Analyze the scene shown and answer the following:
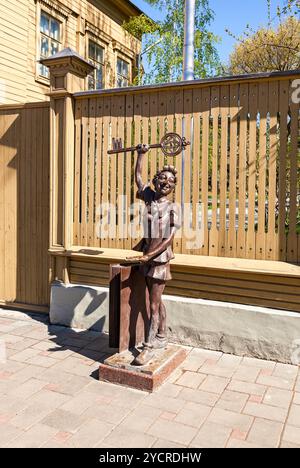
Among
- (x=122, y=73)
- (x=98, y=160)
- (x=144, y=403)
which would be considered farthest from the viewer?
(x=122, y=73)

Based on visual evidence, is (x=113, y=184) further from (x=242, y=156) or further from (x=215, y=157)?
(x=242, y=156)

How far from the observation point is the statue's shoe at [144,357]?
3707 mm

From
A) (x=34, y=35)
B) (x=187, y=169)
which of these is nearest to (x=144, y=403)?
(x=187, y=169)

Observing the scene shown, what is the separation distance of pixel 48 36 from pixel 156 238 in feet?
27.7

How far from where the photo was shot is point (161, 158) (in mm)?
4957

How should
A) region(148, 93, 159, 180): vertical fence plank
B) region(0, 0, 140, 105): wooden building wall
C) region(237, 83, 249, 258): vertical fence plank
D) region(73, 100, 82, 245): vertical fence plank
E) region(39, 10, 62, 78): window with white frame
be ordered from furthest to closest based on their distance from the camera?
region(39, 10, 62, 78): window with white frame
region(0, 0, 140, 105): wooden building wall
region(73, 100, 82, 245): vertical fence plank
region(148, 93, 159, 180): vertical fence plank
region(237, 83, 249, 258): vertical fence plank

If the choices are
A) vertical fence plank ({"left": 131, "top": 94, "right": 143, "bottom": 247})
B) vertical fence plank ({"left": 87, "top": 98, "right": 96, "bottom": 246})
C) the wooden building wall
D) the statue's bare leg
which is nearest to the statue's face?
the statue's bare leg

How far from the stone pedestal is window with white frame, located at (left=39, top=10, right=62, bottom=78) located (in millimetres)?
8207

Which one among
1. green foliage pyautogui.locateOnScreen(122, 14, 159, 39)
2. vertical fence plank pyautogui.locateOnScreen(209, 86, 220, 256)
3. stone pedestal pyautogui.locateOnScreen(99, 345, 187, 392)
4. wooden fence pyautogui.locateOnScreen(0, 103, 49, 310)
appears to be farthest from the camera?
green foliage pyautogui.locateOnScreen(122, 14, 159, 39)

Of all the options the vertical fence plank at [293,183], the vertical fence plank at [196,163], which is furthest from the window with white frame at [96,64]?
the vertical fence plank at [293,183]

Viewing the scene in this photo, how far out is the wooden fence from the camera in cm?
564

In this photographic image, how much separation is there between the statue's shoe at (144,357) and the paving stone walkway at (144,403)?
0.80 ft

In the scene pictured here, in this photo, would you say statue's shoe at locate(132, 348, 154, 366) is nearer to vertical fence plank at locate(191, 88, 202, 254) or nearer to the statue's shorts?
the statue's shorts

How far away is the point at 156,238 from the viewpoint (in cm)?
377
